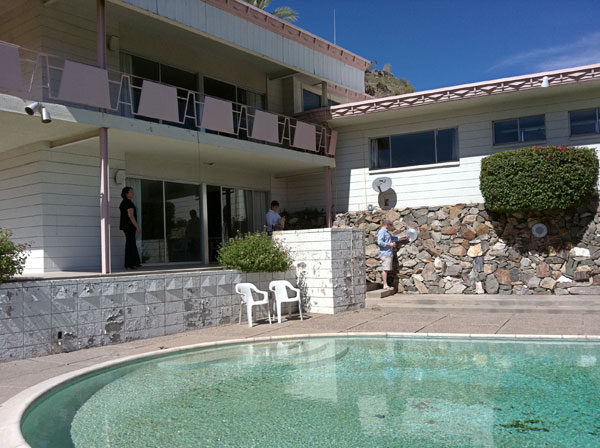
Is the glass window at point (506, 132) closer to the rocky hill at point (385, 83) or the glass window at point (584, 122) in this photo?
the glass window at point (584, 122)

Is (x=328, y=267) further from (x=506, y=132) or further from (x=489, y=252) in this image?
(x=506, y=132)

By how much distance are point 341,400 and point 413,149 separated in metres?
10.2

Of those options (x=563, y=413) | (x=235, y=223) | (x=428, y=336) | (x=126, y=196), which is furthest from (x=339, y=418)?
(x=235, y=223)

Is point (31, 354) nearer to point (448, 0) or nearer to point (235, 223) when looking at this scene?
point (235, 223)

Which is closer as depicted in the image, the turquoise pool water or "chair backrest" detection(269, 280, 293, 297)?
the turquoise pool water

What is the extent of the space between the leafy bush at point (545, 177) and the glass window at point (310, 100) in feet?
20.8

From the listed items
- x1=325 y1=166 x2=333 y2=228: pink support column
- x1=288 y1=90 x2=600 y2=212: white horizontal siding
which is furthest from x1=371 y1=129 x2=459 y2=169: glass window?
x1=325 y1=166 x2=333 y2=228: pink support column

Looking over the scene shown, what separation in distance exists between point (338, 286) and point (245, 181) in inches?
223

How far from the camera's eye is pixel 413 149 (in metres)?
14.2

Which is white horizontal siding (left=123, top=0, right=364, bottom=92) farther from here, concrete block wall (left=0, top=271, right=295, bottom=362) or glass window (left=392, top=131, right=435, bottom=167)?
concrete block wall (left=0, top=271, right=295, bottom=362)

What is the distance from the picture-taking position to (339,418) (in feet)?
14.7

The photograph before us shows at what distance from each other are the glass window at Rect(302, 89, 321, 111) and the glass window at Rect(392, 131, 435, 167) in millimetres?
3151

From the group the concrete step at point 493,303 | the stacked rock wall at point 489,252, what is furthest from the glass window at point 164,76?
the concrete step at point 493,303

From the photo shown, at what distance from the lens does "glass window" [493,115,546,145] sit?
12656mm
